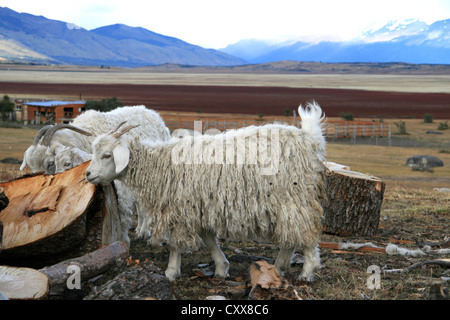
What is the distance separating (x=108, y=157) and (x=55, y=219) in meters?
0.98

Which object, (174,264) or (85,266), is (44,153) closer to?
(174,264)

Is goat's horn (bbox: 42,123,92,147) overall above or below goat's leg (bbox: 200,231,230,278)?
above

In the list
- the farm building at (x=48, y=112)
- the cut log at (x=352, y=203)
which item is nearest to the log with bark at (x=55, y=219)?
the cut log at (x=352, y=203)

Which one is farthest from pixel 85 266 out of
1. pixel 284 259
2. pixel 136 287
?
pixel 284 259

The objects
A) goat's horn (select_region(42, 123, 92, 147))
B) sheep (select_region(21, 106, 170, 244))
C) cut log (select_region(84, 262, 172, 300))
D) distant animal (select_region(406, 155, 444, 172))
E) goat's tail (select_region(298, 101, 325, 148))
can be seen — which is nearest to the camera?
cut log (select_region(84, 262, 172, 300))

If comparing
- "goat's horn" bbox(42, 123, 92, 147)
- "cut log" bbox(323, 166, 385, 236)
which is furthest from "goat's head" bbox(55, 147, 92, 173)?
"cut log" bbox(323, 166, 385, 236)

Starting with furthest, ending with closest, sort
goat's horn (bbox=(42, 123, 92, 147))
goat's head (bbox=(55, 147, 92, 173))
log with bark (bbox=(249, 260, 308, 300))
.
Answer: goat's horn (bbox=(42, 123, 92, 147))
goat's head (bbox=(55, 147, 92, 173))
log with bark (bbox=(249, 260, 308, 300))

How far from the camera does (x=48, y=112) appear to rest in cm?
4141

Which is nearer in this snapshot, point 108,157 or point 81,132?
point 108,157

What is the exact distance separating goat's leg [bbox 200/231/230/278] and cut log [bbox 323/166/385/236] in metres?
2.81

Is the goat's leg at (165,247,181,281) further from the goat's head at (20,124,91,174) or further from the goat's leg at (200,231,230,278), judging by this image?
the goat's head at (20,124,91,174)

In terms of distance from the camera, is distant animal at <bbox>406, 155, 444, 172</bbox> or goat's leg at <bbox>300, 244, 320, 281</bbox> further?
distant animal at <bbox>406, 155, 444, 172</bbox>

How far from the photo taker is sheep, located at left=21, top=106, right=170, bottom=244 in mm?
7219
